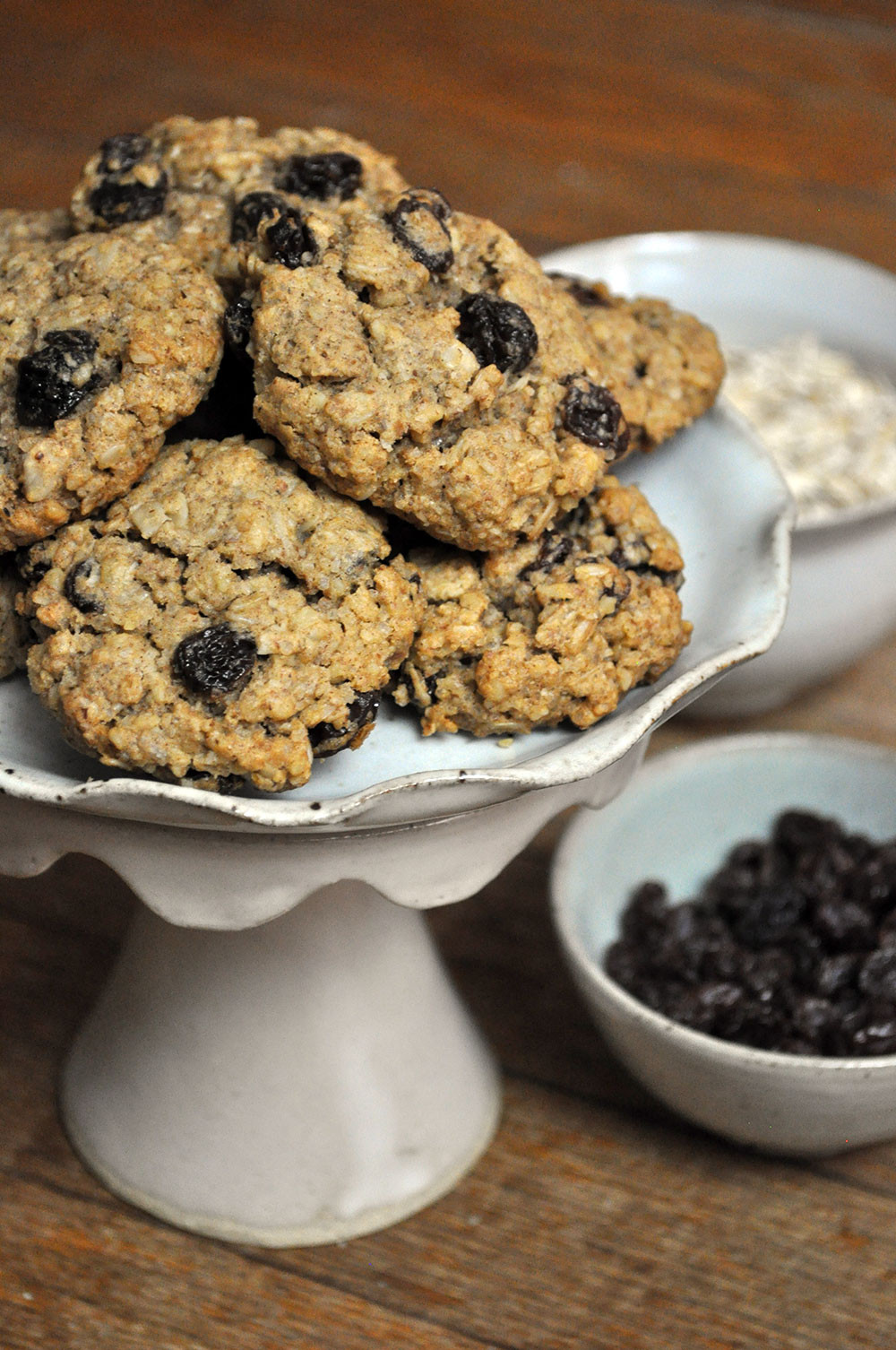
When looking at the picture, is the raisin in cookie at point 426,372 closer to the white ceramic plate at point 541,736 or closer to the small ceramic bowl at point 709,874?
the white ceramic plate at point 541,736

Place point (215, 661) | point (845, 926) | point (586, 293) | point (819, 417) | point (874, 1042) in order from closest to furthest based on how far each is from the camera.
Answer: point (215, 661)
point (586, 293)
point (874, 1042)
point (845, 926)
point (819, 417)

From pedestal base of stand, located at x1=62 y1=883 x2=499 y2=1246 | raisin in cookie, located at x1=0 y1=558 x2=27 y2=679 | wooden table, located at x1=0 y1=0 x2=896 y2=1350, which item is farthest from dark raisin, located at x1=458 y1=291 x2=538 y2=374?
wooden table, located at x1=0 y1=0 x2=896 y2=1350

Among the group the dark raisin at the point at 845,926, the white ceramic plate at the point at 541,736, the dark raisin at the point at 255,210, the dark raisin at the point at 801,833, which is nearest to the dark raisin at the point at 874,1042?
the dark raisin at the point at 845,926

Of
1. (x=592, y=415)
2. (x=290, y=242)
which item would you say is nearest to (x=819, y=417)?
(x=592, y=415)

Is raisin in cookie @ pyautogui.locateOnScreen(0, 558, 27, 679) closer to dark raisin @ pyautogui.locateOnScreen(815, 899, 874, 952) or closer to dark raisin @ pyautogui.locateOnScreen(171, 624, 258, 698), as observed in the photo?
dark raisin @ pyautogui.locateOnScreen(171, 624, 258, 698)

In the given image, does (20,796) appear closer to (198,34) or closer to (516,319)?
(516,319)

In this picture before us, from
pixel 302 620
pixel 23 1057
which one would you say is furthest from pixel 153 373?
pixel 23 1057

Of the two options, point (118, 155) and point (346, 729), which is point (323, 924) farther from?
point (118, 155)
